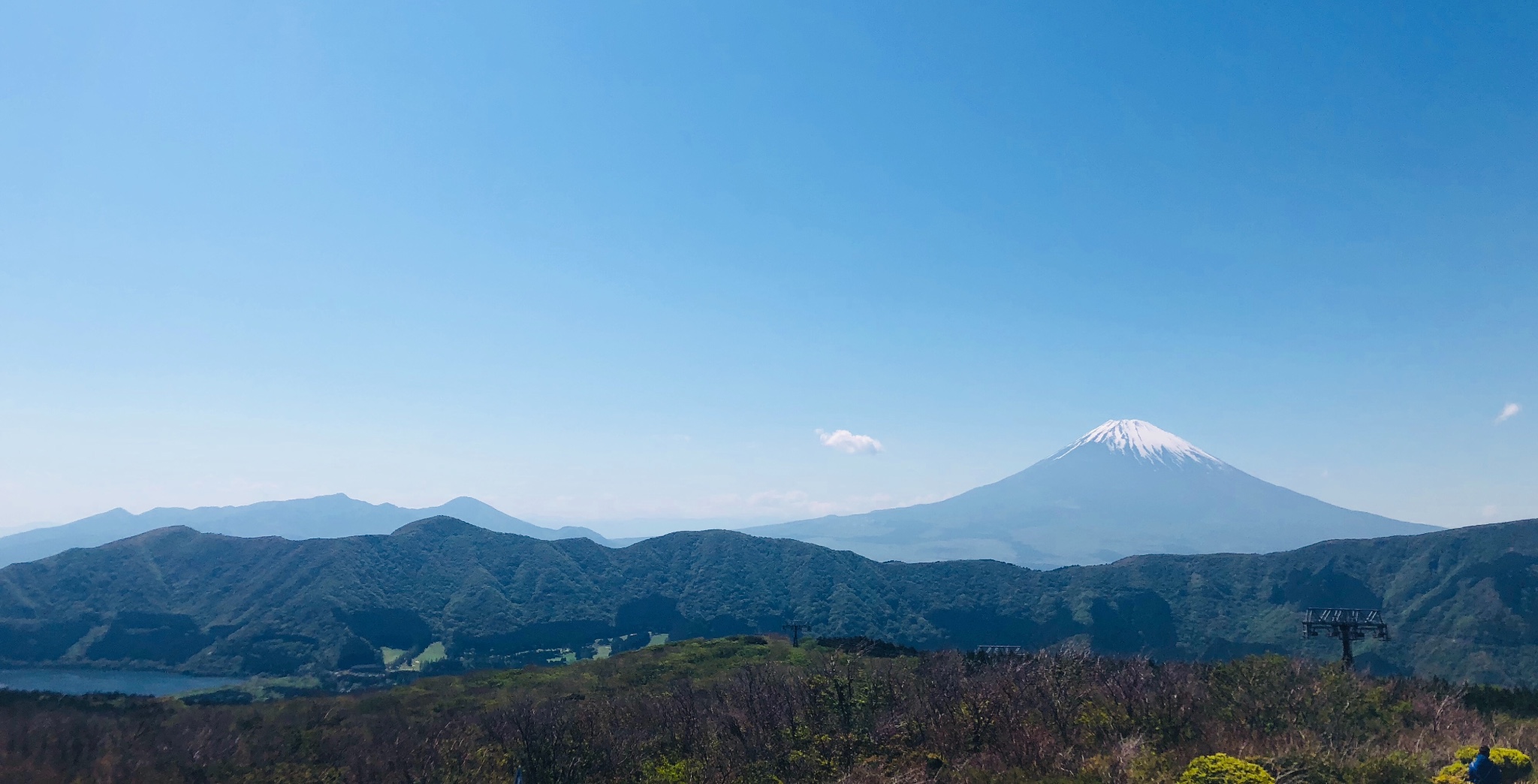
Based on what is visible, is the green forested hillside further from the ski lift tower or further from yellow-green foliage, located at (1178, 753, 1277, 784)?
yellow-green foliage, located at (1178, 753, 1277, 784)

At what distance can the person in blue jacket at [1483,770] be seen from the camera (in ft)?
37.3

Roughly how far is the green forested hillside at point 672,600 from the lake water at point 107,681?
4.24 m

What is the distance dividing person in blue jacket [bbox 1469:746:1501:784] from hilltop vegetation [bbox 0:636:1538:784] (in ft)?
2.24

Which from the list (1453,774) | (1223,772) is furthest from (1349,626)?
(1223,772)

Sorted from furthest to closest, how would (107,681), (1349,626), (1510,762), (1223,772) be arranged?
(107,681) < (1349,626) < (1510,762) < (1223,772)

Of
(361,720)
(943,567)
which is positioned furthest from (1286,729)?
(943,567)

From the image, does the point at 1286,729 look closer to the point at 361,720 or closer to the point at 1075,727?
the point at 1075,727

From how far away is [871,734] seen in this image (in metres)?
16.5

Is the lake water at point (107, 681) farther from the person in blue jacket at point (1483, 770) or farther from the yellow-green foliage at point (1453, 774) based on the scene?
the person in blue jacket at point (1483, 770)

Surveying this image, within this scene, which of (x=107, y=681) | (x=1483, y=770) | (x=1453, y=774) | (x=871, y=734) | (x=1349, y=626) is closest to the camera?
(x=1483, y=770)

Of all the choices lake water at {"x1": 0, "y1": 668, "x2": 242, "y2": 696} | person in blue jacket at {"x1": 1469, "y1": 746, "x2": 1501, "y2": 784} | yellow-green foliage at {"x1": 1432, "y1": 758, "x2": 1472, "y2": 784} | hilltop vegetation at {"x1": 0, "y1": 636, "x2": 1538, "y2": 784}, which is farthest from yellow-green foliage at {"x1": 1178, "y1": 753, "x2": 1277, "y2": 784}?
lake water at {"x1": 0, "y1": 668, "x2": 242, "y2": 696}

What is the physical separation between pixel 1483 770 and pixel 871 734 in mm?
10216

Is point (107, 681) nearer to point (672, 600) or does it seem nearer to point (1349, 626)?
point (672, 600)

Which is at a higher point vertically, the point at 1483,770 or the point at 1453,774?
the point at 1483,770
